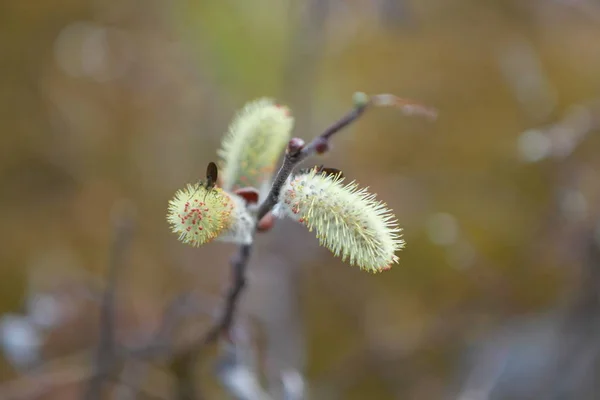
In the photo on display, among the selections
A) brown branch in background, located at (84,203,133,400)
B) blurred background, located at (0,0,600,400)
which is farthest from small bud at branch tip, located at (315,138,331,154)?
blurred background, located at (0,0,600,400)

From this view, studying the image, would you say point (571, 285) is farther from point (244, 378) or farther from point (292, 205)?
point (292, 205)

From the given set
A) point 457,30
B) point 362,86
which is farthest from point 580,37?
point 362,86

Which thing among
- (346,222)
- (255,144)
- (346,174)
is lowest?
(346,222)

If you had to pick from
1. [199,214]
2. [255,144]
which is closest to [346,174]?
[255,144]

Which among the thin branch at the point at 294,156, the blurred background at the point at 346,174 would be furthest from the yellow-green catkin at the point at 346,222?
Result: the blurred background at the point at 346,174

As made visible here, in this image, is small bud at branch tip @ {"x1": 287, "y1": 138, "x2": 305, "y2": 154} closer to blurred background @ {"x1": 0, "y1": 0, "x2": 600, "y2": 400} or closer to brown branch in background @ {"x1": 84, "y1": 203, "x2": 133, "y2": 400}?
brown branch in background @ {"x1": 84, "y1": 203, "x2": 133, "y2": 400}

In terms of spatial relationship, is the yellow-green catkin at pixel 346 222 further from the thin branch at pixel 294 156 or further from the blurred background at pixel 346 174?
the blurred background at pixel 346 174

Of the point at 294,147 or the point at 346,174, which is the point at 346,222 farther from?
the point at 346,174
